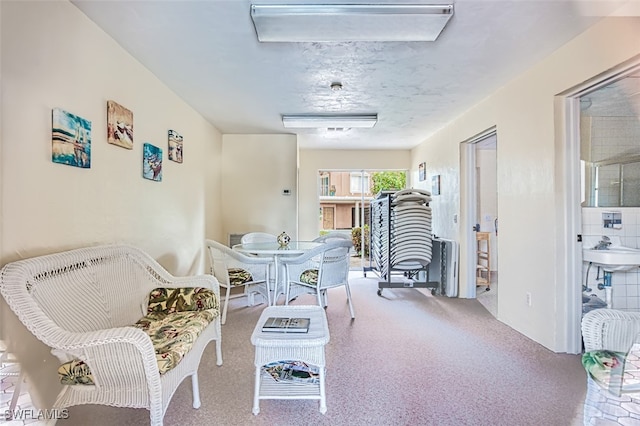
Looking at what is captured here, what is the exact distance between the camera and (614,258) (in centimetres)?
260

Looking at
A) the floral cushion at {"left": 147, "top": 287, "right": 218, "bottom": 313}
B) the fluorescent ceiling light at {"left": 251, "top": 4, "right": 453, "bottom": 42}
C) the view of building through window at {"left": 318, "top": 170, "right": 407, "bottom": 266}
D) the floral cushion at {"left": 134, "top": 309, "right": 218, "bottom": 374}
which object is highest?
the fluorescent ceiling light at {"left": 251, "top": 4, "right": 453, "bottom": 42}

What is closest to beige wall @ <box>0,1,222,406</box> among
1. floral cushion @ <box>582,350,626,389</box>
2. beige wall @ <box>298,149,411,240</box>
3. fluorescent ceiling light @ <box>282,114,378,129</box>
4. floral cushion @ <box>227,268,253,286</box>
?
floral cushion @ <box>227,268,253,286</box>

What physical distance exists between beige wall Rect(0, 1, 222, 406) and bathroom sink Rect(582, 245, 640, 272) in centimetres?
369

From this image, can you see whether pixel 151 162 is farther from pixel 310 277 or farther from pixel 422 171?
pixel 422 171

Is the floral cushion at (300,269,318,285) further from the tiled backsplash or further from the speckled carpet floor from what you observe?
the tiled backsplash

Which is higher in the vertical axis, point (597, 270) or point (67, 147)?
point (67, 147)

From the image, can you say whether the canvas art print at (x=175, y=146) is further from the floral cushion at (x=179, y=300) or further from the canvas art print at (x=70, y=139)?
the floral cushion at (x=179, y=300)

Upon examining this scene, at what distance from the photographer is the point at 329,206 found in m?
→ 7.16

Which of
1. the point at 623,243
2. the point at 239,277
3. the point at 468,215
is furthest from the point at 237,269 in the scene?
the point at 623,243

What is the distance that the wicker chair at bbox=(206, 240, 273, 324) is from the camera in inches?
135

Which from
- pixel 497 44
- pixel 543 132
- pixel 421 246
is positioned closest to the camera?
pixel 497 44

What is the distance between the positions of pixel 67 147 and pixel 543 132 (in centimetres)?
344

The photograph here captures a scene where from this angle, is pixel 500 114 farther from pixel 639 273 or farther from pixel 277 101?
pixel 277 101

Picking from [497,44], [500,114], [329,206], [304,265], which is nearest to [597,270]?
[500,114]
